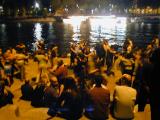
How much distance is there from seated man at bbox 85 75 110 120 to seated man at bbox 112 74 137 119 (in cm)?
33

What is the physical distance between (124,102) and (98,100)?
777 millimetres

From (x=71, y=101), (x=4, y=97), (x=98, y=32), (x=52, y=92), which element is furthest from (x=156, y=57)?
(x=98, y=32)

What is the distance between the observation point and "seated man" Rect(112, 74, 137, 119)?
1005 centimetres

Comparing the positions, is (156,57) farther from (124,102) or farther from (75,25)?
(75,25)

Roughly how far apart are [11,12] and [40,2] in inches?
1004

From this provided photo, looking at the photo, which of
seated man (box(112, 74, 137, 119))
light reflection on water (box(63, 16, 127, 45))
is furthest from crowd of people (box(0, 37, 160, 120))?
light reflection on water (box(63, 16, 127, 45))

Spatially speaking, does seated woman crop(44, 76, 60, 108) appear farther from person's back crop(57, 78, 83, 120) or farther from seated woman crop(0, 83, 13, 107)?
seated woman crop(0, 83, 13, 107)

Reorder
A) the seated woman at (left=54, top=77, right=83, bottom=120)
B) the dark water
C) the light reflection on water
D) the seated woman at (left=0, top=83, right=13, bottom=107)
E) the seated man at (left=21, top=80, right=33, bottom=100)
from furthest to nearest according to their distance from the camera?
the light reflection on water
the dark water
the seated man at (left=21, top=80, right=33, bottom=100)
the seated woman at (left=0, top=83, right=13, bottom=107)
the seated woman at (left=54, top=77, right=83, bottom=120)

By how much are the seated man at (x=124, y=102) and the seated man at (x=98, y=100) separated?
33cm

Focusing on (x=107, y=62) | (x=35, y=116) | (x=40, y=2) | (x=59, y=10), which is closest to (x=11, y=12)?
(x=40, y=2)

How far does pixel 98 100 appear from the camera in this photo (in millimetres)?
10055

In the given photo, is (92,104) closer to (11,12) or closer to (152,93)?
(152,93)

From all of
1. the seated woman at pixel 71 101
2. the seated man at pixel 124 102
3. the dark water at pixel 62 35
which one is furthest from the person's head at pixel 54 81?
the dark water at pixel 62 35

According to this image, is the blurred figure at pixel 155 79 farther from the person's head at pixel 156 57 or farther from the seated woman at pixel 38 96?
the seated woman at pixel 38 96
